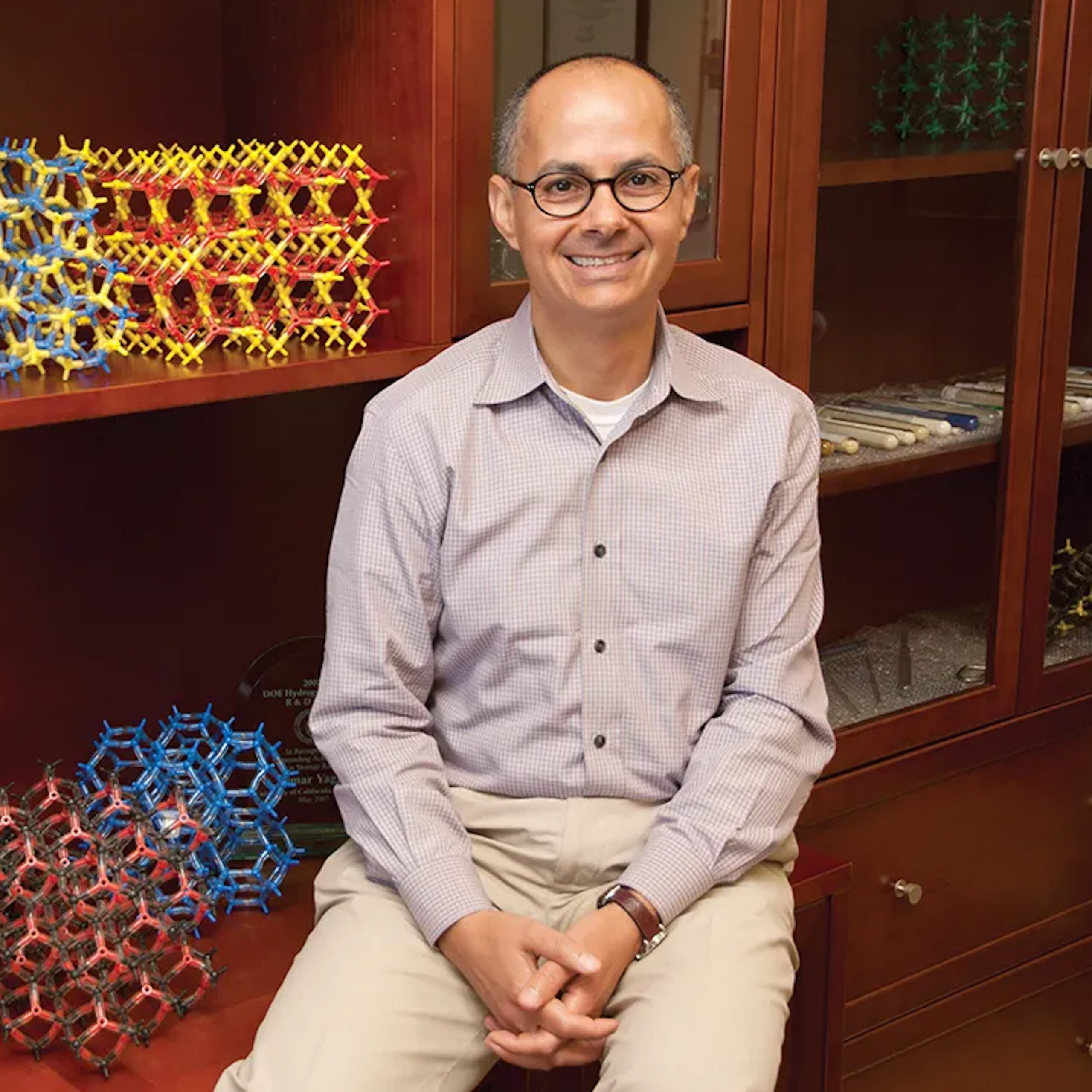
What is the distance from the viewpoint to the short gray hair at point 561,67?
1698 millimetres

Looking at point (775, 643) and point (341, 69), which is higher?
point (341, 69)

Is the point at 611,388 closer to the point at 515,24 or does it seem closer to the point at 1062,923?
the point at 515,24

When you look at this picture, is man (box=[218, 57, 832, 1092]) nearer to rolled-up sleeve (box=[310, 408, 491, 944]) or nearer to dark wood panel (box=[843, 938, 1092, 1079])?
rolled-up sleeve (box=[310, 408, 491, 944])

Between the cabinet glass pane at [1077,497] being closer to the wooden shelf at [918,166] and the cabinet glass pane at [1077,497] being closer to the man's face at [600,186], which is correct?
the wooden shelf at [918,166]

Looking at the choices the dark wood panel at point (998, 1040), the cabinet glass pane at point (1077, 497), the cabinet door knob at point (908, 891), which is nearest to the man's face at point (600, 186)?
the cabinet glass pane at point (1077, 497)

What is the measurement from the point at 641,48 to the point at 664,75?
4 centimetres

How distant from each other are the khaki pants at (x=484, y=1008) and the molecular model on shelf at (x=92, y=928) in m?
0.15

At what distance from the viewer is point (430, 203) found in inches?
69.7

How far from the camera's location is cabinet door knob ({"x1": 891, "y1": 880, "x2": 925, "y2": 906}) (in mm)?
2369

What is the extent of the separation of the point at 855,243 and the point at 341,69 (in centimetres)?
69

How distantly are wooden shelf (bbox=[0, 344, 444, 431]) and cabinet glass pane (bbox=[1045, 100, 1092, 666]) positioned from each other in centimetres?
99

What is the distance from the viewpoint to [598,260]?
169cm

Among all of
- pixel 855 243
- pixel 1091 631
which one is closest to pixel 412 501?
pixel 855 243

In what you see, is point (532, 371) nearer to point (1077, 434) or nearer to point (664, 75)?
point (664, 75)
